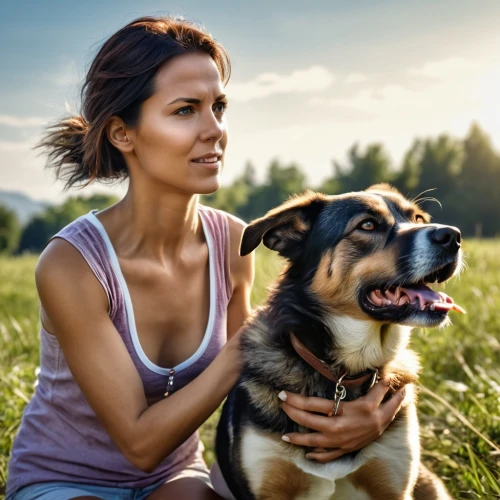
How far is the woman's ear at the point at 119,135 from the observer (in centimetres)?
331

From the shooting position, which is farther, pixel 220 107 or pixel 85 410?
pixel 220 107

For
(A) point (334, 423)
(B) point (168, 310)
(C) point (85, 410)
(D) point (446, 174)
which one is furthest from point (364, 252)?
(D) point (446, 174)

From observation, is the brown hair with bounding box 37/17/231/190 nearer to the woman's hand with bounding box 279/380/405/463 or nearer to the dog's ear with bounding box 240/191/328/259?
the dog's ear with bounding box 240/191/328/259

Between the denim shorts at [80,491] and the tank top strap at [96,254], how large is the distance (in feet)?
2.84

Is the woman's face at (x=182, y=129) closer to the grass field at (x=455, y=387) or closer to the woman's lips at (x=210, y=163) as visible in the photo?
the woman's lips at (x=210, y=163)

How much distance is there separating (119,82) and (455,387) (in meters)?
2.68

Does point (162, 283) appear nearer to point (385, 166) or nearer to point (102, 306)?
point (102, 306)

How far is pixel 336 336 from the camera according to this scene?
2.92 m

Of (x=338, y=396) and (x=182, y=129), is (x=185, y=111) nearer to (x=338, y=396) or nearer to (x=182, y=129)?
(x=182, y=129)

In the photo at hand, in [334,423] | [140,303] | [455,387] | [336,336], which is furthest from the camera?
[455,387]

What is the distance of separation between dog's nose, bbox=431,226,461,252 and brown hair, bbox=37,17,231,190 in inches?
61.7

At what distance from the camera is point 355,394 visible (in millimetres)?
2920

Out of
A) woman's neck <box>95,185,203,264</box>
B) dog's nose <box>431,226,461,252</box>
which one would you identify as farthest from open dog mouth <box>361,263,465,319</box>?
woman's neck <box>95,185,203,264</box>

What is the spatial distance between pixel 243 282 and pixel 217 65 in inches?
49.9
